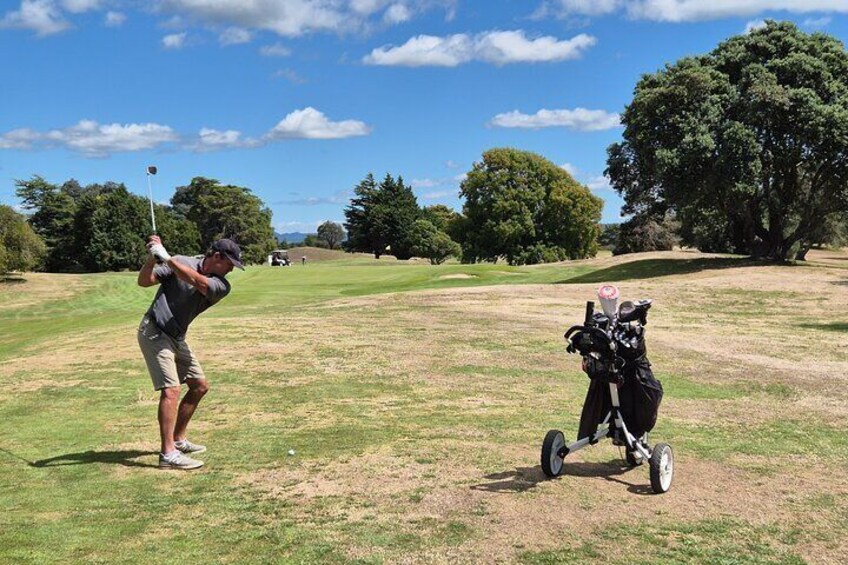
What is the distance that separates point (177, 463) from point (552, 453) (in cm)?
356

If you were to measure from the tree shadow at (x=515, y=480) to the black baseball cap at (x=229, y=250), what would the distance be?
10.0 feet

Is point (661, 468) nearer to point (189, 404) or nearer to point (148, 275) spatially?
point (189, 404)

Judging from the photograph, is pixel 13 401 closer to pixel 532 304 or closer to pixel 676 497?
pixel 676 497

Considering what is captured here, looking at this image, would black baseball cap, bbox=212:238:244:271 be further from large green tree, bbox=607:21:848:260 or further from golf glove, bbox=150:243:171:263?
large green tree, bbox=607:21:848:260

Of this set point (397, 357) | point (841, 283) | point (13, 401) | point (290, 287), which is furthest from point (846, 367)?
point (290, 287)

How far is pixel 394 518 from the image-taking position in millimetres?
5617

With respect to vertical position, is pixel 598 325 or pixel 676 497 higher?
pixel 598 325

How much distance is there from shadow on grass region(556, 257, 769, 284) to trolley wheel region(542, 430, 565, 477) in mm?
28688

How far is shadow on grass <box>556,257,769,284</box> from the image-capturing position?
35.1 metres

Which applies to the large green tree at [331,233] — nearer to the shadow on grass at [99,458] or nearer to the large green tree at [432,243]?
the large green tree at [432,243]

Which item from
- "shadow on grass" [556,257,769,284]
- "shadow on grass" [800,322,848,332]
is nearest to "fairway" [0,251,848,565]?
"shadow on grass" [800,322,848,332]

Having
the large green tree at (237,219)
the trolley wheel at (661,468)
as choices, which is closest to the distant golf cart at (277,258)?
the large green tree at (237,219)

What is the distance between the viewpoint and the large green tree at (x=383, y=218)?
10256 cm

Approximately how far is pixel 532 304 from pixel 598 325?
60.2 ft
